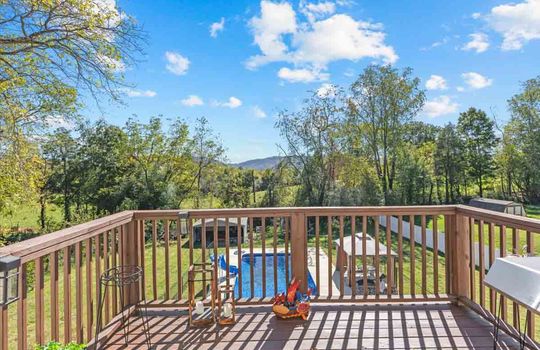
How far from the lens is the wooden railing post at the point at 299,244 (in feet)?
9.31

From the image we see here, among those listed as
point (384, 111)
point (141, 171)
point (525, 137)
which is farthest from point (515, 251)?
point (525, 137)

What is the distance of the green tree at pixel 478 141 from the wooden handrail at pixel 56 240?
20.6 metres

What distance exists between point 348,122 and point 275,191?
15.0 feet

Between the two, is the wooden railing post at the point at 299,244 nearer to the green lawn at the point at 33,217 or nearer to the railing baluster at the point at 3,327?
the railing baluster at the point at 3,327

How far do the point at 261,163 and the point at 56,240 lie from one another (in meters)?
15.1

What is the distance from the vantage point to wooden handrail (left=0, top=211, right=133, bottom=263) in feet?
4.92

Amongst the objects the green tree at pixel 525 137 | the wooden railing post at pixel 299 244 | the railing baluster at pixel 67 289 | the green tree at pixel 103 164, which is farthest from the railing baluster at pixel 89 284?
the green tree at pixel 525 137

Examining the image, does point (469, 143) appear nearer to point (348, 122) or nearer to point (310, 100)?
point (348, 122)

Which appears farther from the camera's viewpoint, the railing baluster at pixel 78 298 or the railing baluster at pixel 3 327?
the railing baluster at pixel 78 298

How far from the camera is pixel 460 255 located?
112 inches

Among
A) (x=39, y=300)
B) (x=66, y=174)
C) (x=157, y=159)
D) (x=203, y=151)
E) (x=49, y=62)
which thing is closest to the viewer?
(x=39, y=300)

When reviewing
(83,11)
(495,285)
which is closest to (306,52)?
(83,11)

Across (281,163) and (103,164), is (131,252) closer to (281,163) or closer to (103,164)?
(281,163)

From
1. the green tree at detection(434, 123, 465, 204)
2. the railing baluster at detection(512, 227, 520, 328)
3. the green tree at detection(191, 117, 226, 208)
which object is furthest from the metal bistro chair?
the green tree at detection(434, 123, 465, 204)
